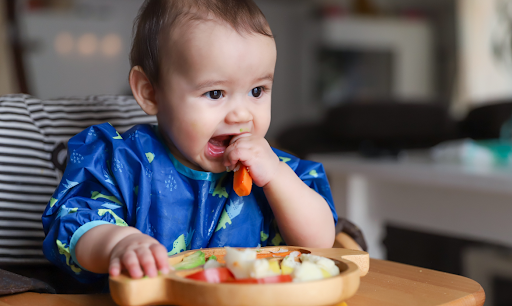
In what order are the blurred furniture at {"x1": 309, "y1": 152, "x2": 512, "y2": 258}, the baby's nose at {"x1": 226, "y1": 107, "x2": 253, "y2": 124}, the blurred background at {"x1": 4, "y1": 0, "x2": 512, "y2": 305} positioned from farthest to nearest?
1. the blurred background at {"x1": 4, "y1": 0, "x2": 512, "y2": 305}
2. the blurred furniture at {"x1": 309, "y1": 152, "x2": 512, "y2": 258}
3. the baby's nose at {"x1": 226, "y1": 107, "x2": 253, "y2": 124}

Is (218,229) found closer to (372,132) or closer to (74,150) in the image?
(74,150)

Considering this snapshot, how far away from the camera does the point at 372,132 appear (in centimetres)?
202

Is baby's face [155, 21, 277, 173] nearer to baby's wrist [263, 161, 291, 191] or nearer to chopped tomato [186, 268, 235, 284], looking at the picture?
baby's wrist [263, 161, 291, 191]

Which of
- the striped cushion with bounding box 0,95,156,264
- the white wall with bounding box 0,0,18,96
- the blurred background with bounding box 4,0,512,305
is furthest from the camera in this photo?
the white wall with bounding box 0,0,18,96

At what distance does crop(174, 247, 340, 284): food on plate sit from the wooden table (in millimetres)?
89

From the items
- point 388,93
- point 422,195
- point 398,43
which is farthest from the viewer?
point 388,93

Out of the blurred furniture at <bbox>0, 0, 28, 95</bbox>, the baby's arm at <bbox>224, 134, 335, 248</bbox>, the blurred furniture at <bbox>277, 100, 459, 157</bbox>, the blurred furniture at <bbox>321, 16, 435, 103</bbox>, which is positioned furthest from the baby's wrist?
the blurred furniture at <bbox>321, 16, 435, 103</bbox>

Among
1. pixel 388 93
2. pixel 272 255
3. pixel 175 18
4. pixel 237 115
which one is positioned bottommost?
pixel 388 93

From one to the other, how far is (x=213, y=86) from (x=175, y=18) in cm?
11

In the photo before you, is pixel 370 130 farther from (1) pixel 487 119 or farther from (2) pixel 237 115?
(2) pixel 237 115

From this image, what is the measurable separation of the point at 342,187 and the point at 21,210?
4.04 feet

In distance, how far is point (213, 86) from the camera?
2.06ft

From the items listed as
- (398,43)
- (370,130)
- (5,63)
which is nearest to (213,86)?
(370,130)

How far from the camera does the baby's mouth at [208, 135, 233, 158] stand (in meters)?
0.67
